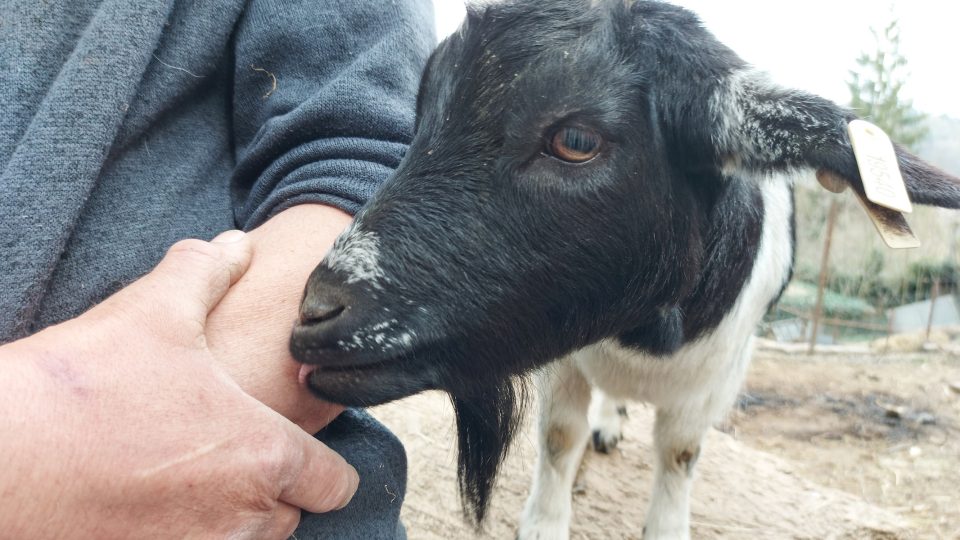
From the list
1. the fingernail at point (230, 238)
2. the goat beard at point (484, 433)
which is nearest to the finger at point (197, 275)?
the fingernail at point (230, 238)

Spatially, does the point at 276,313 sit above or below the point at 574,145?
below

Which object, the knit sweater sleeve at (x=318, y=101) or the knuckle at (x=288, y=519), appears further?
the knit sweater sleeve at (x=318, y=101)

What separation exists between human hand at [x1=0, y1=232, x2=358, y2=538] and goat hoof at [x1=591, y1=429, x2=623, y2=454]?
2.69 m

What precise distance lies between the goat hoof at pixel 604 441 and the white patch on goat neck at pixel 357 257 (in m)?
2.64

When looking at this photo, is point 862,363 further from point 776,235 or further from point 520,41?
point 520,41

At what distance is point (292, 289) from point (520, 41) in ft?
2.49

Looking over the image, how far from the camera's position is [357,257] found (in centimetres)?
147

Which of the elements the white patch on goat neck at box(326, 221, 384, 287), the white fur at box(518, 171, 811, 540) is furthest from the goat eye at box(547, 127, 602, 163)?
the white fur at box(518, 171, 811, 540)

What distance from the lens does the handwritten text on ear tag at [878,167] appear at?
1412 millimetres

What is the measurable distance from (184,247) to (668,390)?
1.79 meters

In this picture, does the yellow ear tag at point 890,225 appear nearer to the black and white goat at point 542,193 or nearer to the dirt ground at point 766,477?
the black and white goat at point 542,193

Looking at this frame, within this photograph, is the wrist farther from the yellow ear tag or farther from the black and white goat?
the yellow ear tag

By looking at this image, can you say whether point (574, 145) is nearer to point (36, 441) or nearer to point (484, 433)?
point (484, 433)

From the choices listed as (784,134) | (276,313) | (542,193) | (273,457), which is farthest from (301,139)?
(784,134)
